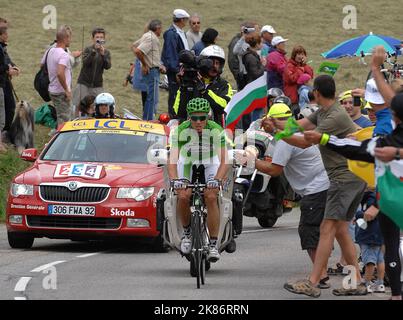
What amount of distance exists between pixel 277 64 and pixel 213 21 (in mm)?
18706

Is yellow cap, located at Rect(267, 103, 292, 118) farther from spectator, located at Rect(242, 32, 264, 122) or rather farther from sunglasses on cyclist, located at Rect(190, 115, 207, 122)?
spectator, located at Rect(242, 32, 264, 122)

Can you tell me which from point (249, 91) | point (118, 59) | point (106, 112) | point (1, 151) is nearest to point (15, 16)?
point (118, 59)

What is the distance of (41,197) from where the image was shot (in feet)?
58.2

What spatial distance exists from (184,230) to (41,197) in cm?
299

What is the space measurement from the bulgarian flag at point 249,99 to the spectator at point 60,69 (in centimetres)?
643

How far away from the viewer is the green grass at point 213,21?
3956 cm

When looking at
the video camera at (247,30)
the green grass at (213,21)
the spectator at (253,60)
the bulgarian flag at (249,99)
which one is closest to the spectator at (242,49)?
the video camera at (247,30)

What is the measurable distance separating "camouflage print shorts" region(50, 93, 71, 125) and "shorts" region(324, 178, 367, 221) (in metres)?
11.6

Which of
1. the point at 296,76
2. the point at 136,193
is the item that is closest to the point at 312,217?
the point at 136,193

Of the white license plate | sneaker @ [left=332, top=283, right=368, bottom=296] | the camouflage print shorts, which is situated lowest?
the camouflage print shorts

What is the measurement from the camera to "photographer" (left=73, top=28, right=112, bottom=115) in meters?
24.9

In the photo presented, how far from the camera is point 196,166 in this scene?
15.6 metres

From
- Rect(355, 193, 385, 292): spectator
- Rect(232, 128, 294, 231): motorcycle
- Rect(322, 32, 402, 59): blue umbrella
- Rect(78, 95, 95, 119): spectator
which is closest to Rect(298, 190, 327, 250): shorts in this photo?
Rect(355, 193, 385, 292): spectator

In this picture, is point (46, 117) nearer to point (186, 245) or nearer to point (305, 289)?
point (186, 245)
